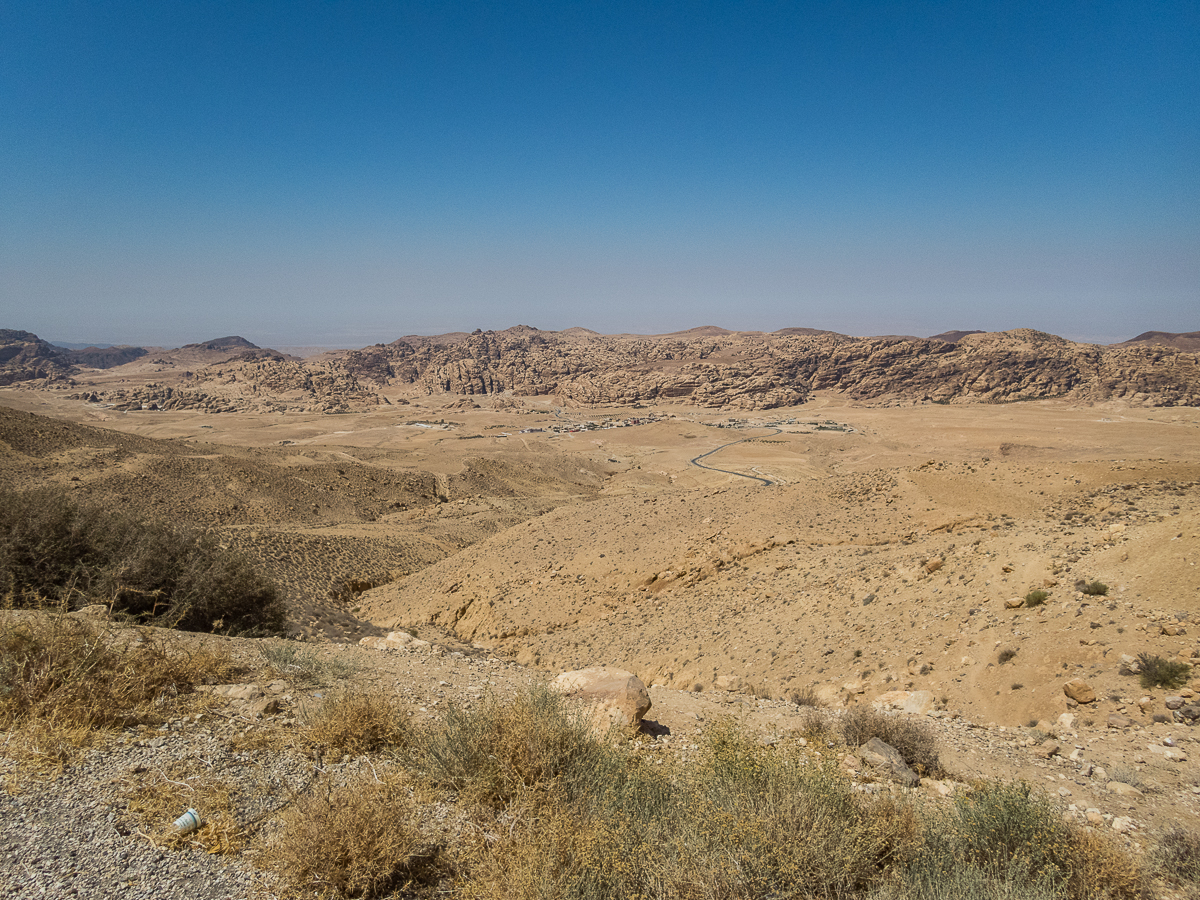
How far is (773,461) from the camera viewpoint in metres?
52.2

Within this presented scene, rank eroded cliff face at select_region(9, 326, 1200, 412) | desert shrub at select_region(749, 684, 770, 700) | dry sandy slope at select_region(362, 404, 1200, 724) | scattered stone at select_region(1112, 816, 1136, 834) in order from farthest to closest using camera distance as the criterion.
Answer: eroded cliff face at select_region(9, 326, 1200, 412) < desert shrub at select_region(749, 684, 770, 700) < dry sandy slope at select_region(362, 404, 1200, 724) < scattered stone at select_region(1112, 816, 1136, 834)

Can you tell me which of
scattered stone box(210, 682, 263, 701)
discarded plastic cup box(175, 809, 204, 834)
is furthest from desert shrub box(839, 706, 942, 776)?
scattered stone box(210, 682, 263, 701)

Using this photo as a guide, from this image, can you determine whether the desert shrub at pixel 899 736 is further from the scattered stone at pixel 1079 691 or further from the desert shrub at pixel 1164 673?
the desert shrub at pixel 1164 673

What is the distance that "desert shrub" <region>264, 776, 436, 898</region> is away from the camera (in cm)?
300

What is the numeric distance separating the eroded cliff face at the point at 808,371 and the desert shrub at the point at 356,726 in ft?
314

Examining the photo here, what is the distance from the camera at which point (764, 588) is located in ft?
46.2

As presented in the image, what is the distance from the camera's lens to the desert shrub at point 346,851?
300 cm

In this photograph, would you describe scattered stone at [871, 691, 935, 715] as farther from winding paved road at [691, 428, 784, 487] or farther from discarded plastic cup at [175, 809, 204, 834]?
winding paved road at [691, 428, 784, 487]

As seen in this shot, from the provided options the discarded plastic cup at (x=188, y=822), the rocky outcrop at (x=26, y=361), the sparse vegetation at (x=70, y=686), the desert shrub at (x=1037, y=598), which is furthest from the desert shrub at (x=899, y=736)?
the rocky outcrop at (x=26, y=361)

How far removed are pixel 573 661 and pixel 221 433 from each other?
70.6 meters

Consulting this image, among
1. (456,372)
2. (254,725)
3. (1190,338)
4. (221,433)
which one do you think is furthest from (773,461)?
(1190,338)

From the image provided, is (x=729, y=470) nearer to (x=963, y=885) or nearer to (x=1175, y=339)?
(x=963, y=885)

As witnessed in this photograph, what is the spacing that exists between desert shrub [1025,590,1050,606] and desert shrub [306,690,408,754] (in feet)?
33.8

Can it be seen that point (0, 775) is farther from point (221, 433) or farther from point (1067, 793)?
point (221, 433)
